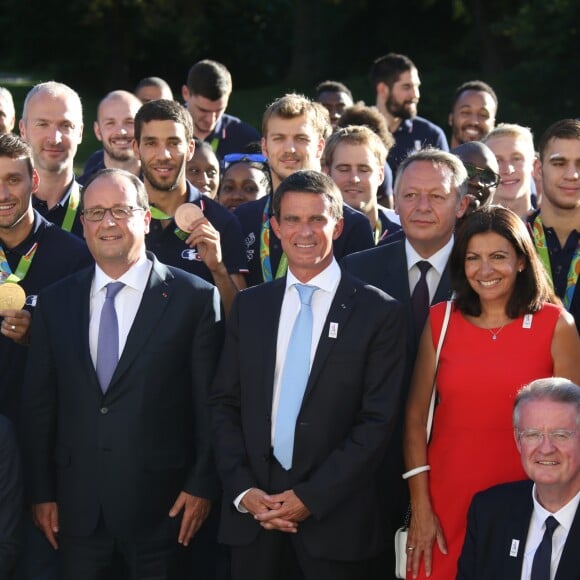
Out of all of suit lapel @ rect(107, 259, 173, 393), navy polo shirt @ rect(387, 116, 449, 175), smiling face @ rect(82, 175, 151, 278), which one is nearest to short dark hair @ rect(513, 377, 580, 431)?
suit lapel @ rect(107, 259, 173, 393)

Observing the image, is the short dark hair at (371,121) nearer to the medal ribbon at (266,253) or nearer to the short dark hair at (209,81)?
the short dark hair at (209,81)

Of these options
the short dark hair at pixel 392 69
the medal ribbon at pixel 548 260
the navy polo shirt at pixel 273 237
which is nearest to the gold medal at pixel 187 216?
the navy polo shirt at pixel 273 237

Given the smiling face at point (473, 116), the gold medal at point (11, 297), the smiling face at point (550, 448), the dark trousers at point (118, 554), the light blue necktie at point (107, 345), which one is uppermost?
the smiling face at point (473, 116)

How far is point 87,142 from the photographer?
25.9 meters

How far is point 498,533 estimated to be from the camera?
5.13m

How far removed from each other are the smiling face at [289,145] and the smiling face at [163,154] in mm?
651

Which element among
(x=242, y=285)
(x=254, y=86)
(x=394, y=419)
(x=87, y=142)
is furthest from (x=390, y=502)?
(x=254, y=86)

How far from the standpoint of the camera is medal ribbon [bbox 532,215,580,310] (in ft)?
20.9

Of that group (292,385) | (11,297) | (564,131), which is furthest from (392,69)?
(292,385)

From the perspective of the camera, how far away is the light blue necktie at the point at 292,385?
215 inches

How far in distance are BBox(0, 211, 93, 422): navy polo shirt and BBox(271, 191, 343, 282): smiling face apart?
1.33 metres

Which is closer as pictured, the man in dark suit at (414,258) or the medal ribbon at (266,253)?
the man in dark suit at (414,258)

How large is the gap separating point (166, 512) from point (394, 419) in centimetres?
126

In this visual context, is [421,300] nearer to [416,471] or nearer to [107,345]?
[416,471]
